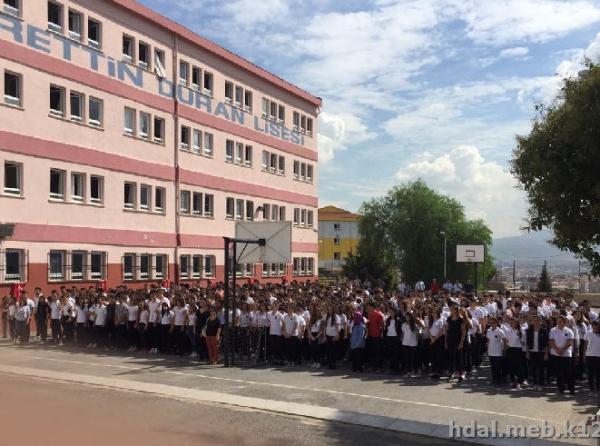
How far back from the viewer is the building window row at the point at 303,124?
5253 centimetres

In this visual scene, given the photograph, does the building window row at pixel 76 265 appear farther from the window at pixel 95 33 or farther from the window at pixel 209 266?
the window at pixel 95 33

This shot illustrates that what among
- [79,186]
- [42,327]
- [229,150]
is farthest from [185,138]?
[42,327]

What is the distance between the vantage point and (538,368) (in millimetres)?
16031

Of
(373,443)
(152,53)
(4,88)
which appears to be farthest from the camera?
(152,53)

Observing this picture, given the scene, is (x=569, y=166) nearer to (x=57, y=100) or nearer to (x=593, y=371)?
(x=593, y=371)

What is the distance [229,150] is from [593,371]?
102ft

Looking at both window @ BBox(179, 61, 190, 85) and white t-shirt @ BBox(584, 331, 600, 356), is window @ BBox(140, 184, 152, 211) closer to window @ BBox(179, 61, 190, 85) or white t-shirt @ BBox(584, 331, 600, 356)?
window @ BBox(179, 61, 190, 85)

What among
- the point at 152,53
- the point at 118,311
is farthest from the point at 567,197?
the point at 152,53

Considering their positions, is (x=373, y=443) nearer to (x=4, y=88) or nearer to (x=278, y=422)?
(x=278, y=422)

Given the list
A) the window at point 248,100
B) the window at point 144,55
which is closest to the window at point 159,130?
the window at point 144,55

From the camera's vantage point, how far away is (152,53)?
1400 inches

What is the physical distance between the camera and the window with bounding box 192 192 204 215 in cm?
3969

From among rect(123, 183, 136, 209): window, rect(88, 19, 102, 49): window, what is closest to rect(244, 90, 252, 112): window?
rect(123, 183, 136, 209): window

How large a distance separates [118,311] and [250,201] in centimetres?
2399
